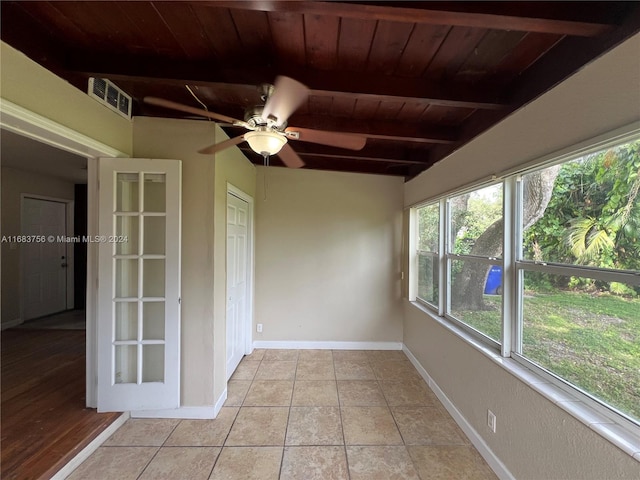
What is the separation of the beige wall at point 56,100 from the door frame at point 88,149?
4 cm

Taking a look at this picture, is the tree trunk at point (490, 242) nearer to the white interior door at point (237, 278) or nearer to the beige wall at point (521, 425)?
the beige wall at point (521, 425)

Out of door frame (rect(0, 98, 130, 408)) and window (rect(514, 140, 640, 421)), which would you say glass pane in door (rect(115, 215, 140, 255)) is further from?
window (rect(514, 140, 640, 421))

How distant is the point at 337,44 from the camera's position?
143 cm

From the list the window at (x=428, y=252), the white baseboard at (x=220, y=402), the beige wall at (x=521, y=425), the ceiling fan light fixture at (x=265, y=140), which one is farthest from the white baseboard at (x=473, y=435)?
the ceiling fan light fixture at (x=265, y=140)

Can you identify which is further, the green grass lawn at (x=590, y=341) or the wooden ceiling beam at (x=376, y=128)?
the wooden ceiling beam at (x=376, y=128)

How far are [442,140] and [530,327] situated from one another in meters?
1.55

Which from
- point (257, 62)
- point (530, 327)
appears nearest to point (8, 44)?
point (257, 62)

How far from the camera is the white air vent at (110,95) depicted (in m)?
1.79

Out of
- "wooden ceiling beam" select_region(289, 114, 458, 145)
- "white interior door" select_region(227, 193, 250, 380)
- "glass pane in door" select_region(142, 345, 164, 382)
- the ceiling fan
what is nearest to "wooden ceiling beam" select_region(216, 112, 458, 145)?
"wooden ceiling beam" select_region(289, 114, 458, 145)

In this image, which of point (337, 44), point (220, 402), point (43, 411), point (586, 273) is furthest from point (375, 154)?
point (43, 411)

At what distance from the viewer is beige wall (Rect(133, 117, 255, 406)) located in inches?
85.8

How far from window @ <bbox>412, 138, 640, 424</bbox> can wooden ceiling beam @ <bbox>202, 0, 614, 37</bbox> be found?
532 millimetres

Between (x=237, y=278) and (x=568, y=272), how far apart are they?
9.03 ft

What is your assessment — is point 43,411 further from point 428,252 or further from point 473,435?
point 428,252
